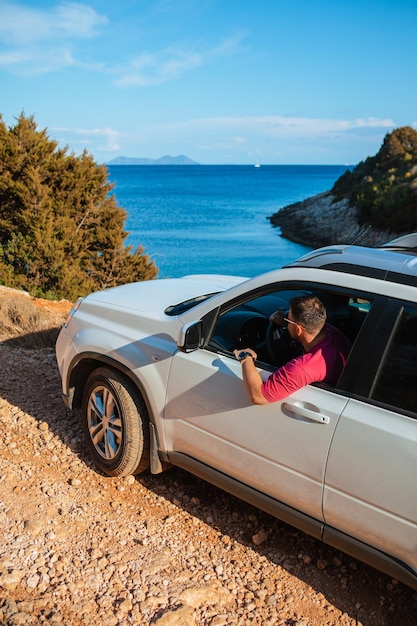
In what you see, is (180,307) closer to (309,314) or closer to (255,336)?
(255,336)

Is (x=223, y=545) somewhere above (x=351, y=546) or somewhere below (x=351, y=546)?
below

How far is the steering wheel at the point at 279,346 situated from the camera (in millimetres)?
3838

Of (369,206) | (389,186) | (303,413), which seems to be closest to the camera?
(303,413)

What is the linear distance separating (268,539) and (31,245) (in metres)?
12.5

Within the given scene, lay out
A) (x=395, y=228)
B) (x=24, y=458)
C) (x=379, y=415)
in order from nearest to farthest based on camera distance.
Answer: (x=379, y=415) < (x=24, y=458) < (x=395, y=228)

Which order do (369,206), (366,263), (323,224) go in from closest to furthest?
(366,263), (369,206), (323,224)

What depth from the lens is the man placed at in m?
3.34

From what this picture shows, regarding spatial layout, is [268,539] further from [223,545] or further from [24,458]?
[24,458]

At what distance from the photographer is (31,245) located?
49.6 ft

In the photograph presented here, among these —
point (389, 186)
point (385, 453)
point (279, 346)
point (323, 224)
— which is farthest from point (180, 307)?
point (323, 224)

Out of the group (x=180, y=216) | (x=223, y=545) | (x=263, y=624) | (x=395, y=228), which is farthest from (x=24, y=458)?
(x=180, y=216)

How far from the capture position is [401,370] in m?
3.04

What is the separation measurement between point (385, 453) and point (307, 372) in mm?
606

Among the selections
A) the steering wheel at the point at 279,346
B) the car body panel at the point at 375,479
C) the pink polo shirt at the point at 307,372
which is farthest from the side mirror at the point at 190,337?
the car body panel at the point at 375,479
